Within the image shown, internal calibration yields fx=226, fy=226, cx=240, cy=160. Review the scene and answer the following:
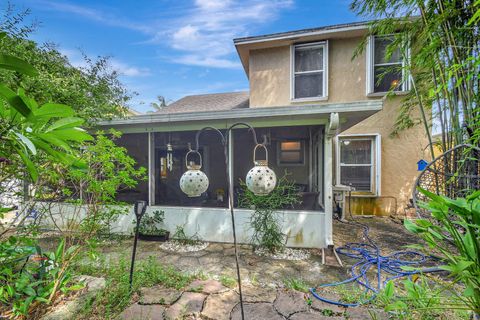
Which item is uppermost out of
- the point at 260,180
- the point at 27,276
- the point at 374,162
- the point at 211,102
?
the point at 211,102

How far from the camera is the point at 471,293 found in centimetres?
117

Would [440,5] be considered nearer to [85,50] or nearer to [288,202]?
[288,202]

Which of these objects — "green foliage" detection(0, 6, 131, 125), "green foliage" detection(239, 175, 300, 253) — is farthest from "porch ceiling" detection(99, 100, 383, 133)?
"green foliage" detection(239, 175, 300, 253)

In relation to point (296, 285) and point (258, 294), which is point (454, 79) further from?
point (258, 294)

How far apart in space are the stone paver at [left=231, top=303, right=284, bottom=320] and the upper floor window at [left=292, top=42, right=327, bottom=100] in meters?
5.56

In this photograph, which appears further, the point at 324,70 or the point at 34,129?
the point at 324,70

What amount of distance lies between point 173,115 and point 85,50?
2147 millimetres

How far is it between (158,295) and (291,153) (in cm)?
560

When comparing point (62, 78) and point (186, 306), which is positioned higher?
point (62, 78)

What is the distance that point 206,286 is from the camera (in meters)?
2.65

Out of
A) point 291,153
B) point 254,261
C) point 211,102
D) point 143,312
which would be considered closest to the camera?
point 143,312

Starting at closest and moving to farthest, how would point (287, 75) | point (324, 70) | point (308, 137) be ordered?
point (324, 70)
point (287, 75)
point (308, 137)

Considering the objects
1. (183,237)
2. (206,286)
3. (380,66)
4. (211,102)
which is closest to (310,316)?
(206,286)

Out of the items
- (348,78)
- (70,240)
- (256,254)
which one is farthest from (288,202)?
(348,78)
